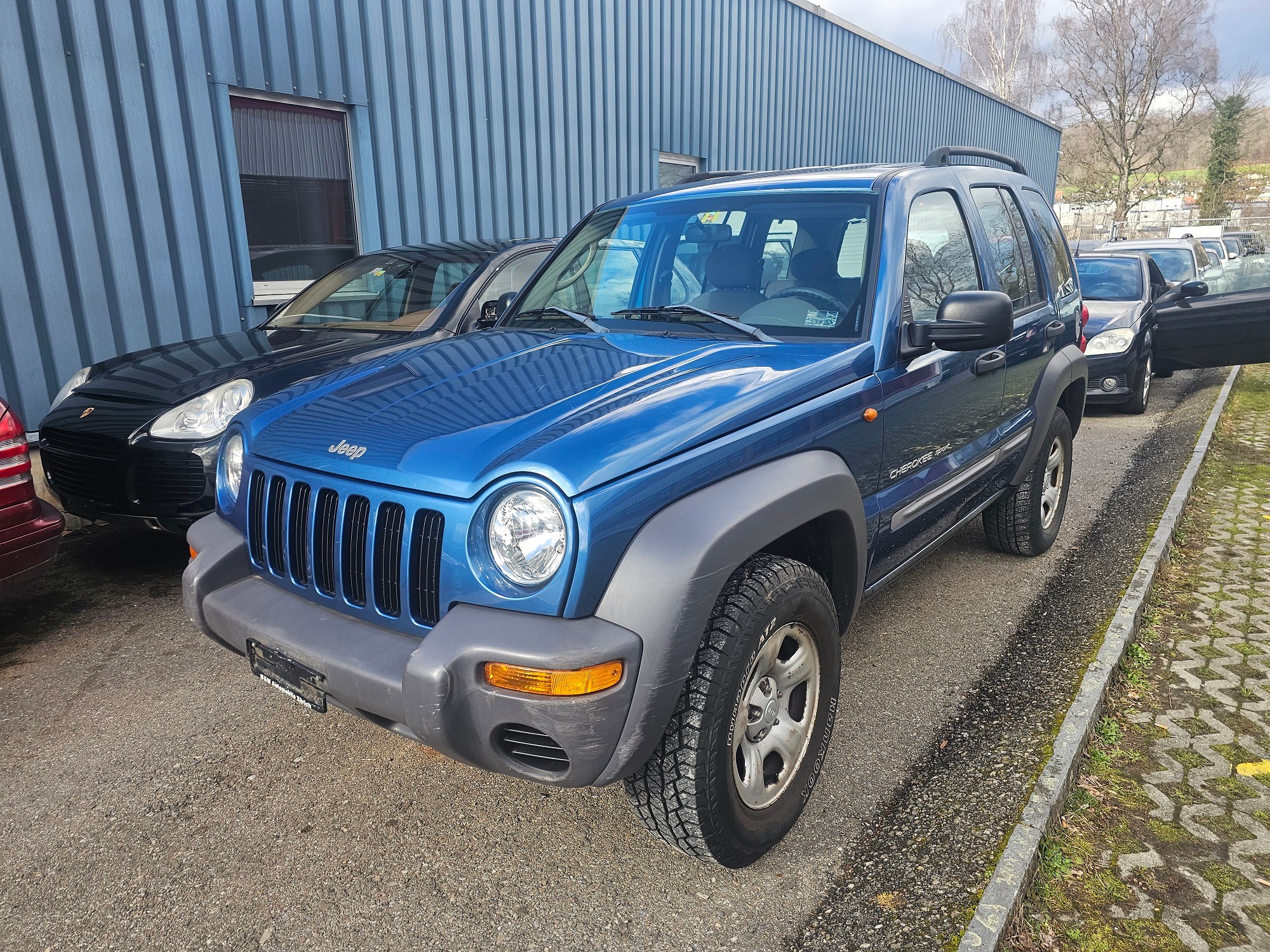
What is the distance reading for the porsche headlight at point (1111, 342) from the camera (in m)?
8.23

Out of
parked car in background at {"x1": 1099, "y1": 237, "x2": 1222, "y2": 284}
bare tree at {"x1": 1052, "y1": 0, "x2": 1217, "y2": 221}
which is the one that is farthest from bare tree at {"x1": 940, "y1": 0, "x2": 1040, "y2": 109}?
parked car in background at {"x1": 1099, "y1": 237, "x2": 1222, "y2": 284}

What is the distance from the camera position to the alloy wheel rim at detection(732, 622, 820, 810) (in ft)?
7.48

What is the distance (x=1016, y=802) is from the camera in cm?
256

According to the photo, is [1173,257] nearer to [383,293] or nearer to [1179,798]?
[383,293]

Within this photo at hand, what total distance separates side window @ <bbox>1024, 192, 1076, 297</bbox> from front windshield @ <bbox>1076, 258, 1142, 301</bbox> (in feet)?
16.0

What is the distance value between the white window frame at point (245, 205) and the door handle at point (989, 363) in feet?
17.5

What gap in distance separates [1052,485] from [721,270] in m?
2.55

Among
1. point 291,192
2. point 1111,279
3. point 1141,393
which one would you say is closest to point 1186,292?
point 1111,279

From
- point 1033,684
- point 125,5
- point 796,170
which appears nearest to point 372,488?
point 796,170

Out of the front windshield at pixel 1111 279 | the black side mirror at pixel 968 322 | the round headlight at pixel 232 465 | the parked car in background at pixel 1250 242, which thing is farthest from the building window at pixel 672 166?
the parked car in background at pixel 1250 242

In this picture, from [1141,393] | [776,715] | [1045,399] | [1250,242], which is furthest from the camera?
[1250,242]

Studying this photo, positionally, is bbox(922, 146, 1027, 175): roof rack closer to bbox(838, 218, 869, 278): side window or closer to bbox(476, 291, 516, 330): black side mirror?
bbox(838, 218, 869, 278): side window

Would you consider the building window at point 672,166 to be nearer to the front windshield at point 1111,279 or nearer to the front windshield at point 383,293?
the front windshield at point 1111,279

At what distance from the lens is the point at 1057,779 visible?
2559mm
